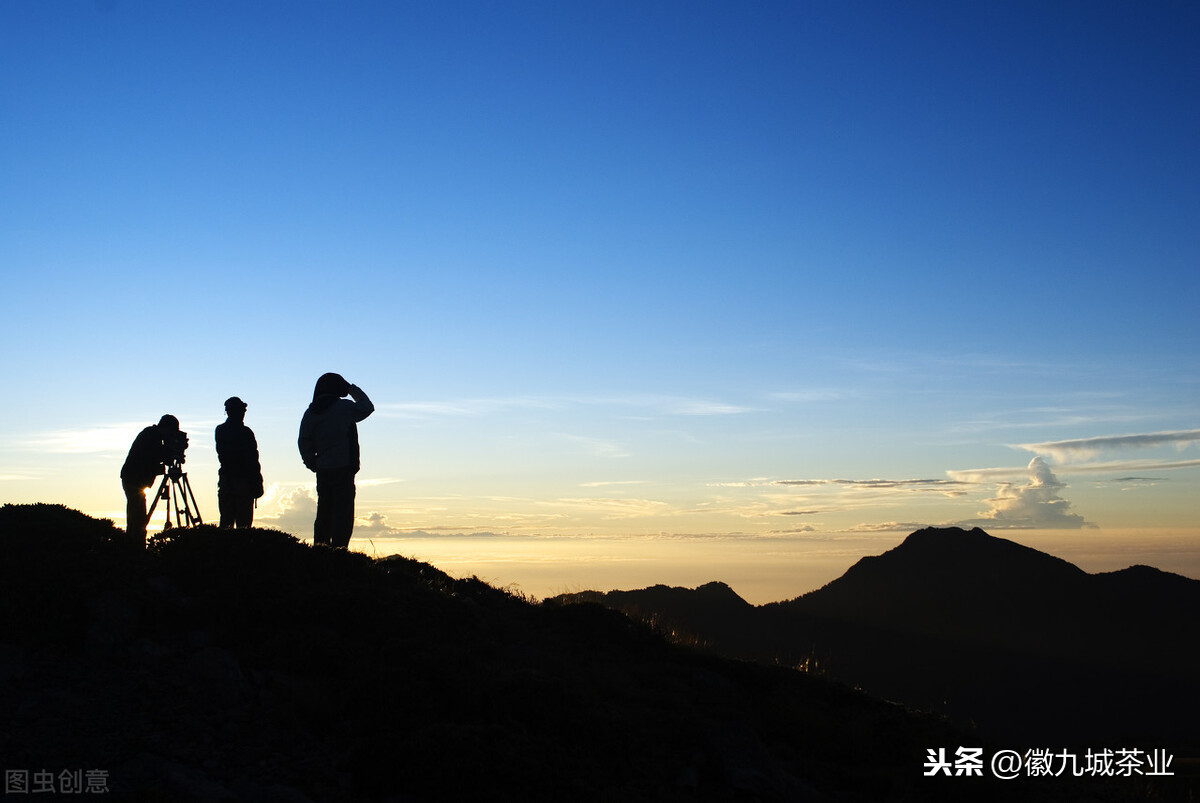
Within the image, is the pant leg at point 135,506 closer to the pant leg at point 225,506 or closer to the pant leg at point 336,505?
the pant leg at point 225,506

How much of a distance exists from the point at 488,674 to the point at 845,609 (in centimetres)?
10885

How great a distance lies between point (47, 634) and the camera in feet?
37.4

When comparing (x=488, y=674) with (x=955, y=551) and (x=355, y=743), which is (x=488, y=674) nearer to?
(x=355, y=743)

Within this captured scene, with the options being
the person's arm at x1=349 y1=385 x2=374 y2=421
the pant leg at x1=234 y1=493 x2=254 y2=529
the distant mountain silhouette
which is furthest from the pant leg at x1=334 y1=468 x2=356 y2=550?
the distant mountain silhouette

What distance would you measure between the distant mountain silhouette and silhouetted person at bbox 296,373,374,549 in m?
47.2

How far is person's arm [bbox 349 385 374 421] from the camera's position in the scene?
1606cm

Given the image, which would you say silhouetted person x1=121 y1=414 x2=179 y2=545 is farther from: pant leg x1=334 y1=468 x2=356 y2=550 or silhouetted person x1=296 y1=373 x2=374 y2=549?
pant leg x1=334 y1=468 x2=356 y2=550

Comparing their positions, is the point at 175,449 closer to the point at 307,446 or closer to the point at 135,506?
the point at 135,506

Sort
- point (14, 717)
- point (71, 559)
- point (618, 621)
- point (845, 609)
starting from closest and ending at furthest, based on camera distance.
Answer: point (14, 717) < point (71, 559) < point (618, 621) < point (845, 609)

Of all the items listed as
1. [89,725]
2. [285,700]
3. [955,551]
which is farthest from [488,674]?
[955,551]

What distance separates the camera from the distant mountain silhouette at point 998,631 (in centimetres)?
7962

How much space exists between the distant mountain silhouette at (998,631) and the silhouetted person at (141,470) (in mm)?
48015

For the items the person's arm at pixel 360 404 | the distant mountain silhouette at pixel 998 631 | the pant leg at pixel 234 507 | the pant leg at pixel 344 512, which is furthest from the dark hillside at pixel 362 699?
the distant mountain silhouette at pixel 998 631

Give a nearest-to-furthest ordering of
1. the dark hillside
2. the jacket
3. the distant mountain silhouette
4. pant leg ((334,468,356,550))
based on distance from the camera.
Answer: the dark hillside → the jacket → pant leg ((334,468,356,550)) → the distant mountain silhouette
